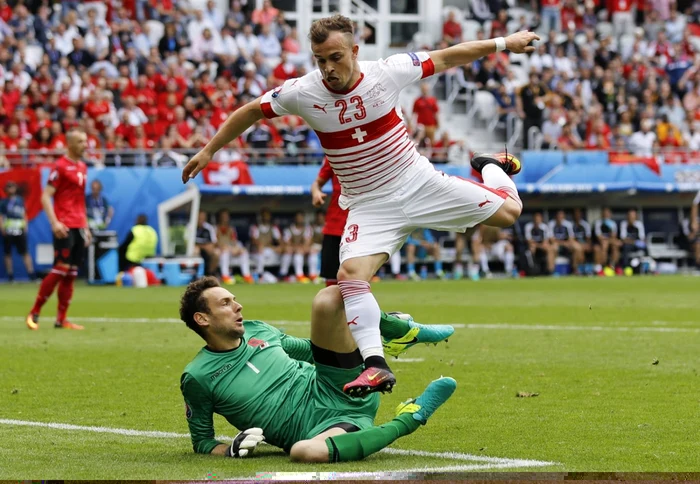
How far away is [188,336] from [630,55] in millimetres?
25493

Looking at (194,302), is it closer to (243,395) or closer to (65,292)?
(243,395)

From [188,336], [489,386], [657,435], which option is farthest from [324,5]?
[657,435]

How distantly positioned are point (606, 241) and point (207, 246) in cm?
1002

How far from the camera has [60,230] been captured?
558 inches

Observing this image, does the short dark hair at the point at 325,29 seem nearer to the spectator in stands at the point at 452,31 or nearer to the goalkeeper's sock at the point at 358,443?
the goalkeeper's sock at the point at 358,443

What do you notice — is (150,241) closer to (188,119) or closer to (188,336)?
(188,119)

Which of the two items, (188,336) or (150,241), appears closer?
(188,336)

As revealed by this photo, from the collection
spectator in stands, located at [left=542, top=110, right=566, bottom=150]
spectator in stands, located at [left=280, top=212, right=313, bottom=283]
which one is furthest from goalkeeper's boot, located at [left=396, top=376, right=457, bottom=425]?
spectator in stands, located at [left=542, top=110, right=566, bottom=150]


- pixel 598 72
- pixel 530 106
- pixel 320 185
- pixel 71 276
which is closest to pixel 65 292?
pixel 71 276

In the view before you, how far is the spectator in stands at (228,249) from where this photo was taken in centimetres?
2700

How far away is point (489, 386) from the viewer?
8.98 m

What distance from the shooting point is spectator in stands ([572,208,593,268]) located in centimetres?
3003

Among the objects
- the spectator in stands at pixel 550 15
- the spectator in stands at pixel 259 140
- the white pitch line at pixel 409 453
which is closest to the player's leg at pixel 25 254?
the spectator in stands at pixel 259 140

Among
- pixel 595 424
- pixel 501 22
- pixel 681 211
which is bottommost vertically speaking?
pixel 681 211
